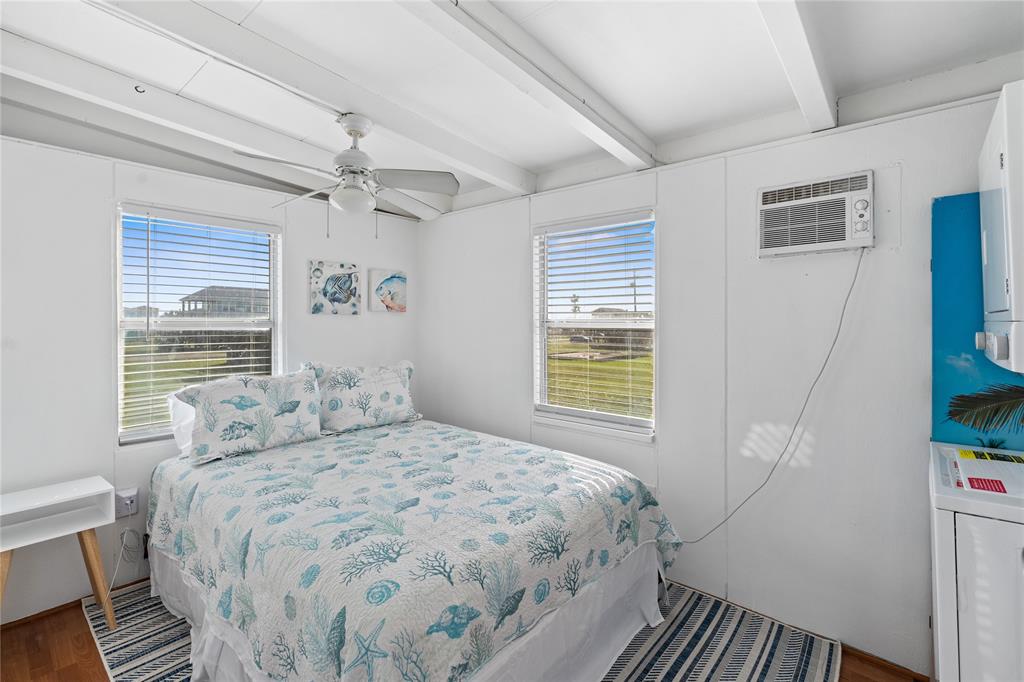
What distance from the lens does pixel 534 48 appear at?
1914mm

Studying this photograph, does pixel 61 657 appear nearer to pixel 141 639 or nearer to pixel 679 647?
pixel 141 639

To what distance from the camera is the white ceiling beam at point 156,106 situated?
1945mm

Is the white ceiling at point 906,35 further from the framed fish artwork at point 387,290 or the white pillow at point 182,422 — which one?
the white pillow at point 182,422

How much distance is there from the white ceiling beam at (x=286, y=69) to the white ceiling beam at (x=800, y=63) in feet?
5.40

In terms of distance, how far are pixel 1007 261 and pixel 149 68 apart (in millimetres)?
3150

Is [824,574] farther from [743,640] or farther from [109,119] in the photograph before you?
[109,119]

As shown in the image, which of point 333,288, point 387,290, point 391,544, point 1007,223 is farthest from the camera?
point 387,290

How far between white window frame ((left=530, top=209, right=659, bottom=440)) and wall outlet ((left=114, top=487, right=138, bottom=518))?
2378 millimetres

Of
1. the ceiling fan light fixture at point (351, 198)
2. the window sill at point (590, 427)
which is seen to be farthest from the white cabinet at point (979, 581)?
the ceiling fan light fixture at point (351, 198)

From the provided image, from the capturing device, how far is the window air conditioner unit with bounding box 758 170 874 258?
86.5 inches

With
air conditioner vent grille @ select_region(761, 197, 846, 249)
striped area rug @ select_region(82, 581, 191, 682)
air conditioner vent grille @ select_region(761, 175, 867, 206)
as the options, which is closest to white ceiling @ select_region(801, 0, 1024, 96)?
air conditioner vent grille @ select_region(761, 175, 867, 206)

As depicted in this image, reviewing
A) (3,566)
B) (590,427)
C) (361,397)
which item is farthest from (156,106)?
(590,427)

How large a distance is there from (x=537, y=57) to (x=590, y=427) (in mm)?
2132

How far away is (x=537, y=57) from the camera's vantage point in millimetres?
1935
